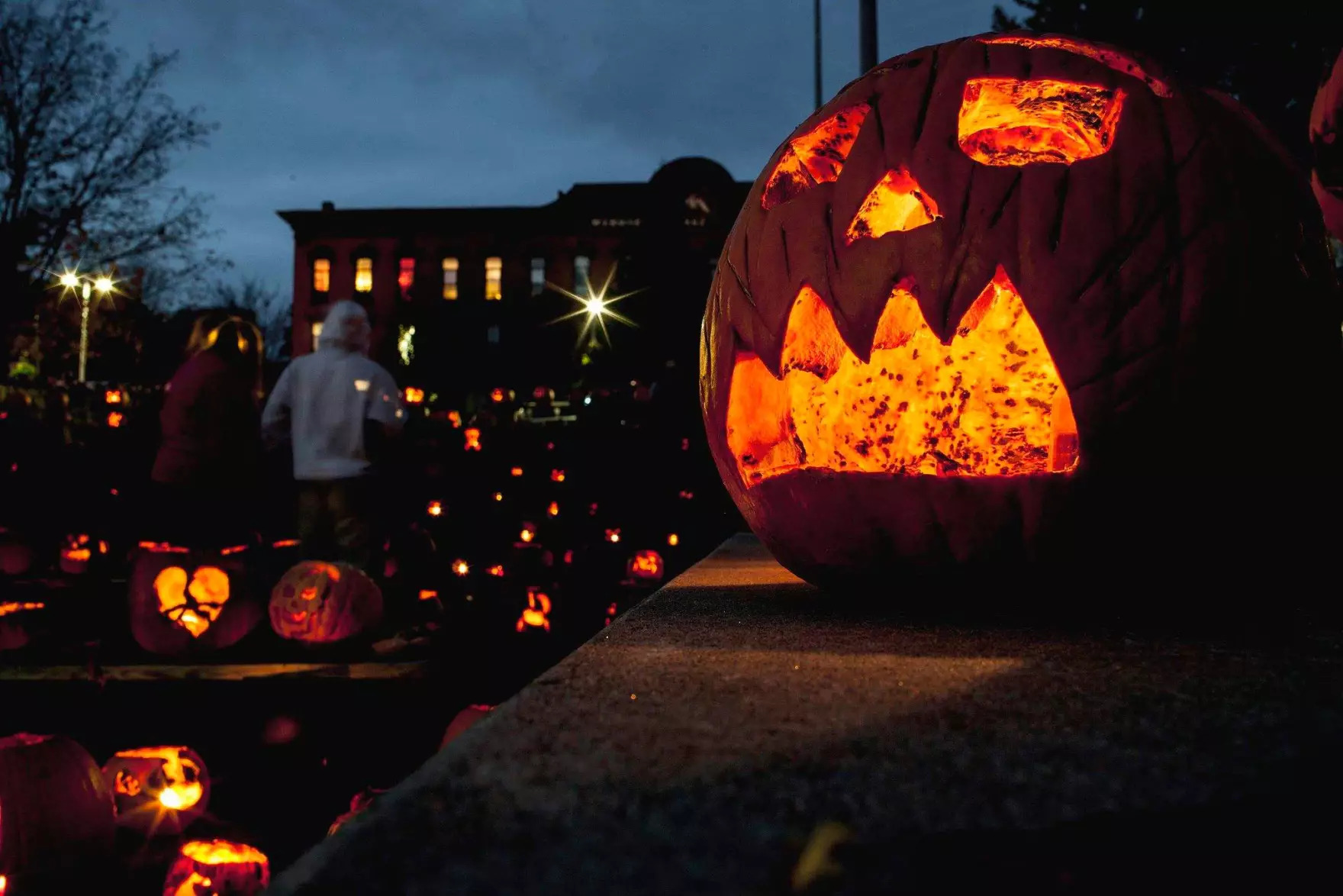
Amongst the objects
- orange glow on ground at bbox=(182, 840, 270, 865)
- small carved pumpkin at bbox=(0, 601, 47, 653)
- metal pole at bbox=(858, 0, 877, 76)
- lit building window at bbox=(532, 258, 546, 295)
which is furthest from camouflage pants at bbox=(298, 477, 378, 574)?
lit building window at bbox=(532, 258, 546, 295)

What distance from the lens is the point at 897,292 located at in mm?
1745

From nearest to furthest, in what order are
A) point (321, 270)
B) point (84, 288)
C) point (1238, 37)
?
point (1238, 37), point (84, 288), point (321, 270)

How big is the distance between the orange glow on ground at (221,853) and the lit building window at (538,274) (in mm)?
43239

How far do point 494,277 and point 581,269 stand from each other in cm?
438

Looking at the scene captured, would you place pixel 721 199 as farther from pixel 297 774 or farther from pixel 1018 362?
pixel 1018 362

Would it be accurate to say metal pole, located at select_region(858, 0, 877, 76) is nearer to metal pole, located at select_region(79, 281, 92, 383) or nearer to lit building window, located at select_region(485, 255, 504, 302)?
metal pole, located at select_region(79, 281, 92, 383)

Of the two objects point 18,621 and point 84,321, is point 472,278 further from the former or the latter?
point 18,621

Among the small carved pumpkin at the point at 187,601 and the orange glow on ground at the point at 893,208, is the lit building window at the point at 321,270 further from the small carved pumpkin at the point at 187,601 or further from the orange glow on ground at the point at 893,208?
the orange glow on ground at the point at 893,208

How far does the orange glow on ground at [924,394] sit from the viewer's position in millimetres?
1763

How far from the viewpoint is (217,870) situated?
2.63m

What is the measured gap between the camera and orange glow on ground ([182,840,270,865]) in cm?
265

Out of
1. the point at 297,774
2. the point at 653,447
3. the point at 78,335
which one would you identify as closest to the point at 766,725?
the point at 297,774

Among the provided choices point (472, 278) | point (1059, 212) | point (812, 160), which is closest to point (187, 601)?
point (812, 160)

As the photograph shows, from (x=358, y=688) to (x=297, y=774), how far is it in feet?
1.36
